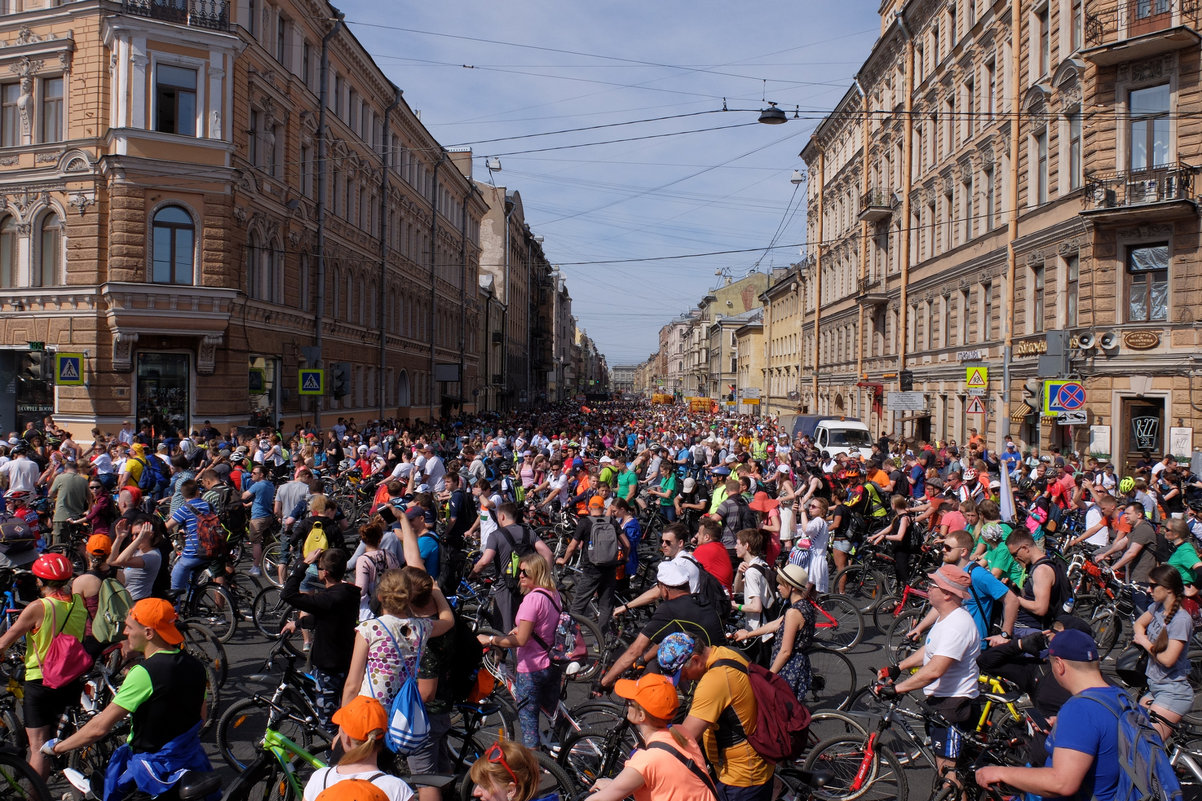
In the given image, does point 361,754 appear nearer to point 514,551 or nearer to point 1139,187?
point 514,551

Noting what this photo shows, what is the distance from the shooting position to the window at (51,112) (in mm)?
23469

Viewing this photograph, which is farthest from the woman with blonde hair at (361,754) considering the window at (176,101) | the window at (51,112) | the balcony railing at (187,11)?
the window at (51,112)

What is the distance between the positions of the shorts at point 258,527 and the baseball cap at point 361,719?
29.4 ft

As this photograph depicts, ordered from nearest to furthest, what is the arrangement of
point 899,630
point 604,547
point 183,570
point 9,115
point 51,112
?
point 604,547 → point 183,570 → point 899,630 → point 51,112 → point 9,115

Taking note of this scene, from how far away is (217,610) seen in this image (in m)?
9.50

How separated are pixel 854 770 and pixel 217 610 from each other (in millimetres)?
7045

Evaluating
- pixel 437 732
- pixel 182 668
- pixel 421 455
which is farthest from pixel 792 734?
pixel 421 455

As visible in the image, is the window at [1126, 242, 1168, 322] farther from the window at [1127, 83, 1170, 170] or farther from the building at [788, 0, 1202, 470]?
the window at [1127, 83, 1170, 170]

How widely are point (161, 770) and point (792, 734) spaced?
3.37 m

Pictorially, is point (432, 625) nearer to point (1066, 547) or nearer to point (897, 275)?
point (1066, 547)

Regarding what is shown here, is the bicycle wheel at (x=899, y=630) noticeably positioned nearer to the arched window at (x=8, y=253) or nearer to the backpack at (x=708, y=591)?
the backpack at (x=708, y=591)

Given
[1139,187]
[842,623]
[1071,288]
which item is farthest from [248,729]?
[1071,288]

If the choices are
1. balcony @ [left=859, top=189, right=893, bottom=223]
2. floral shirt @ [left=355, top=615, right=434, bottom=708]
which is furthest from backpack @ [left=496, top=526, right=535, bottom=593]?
balcony @ [left=859, top=189, right=893, bottom=223]

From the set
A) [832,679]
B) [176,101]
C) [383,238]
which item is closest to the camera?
[832,679]
